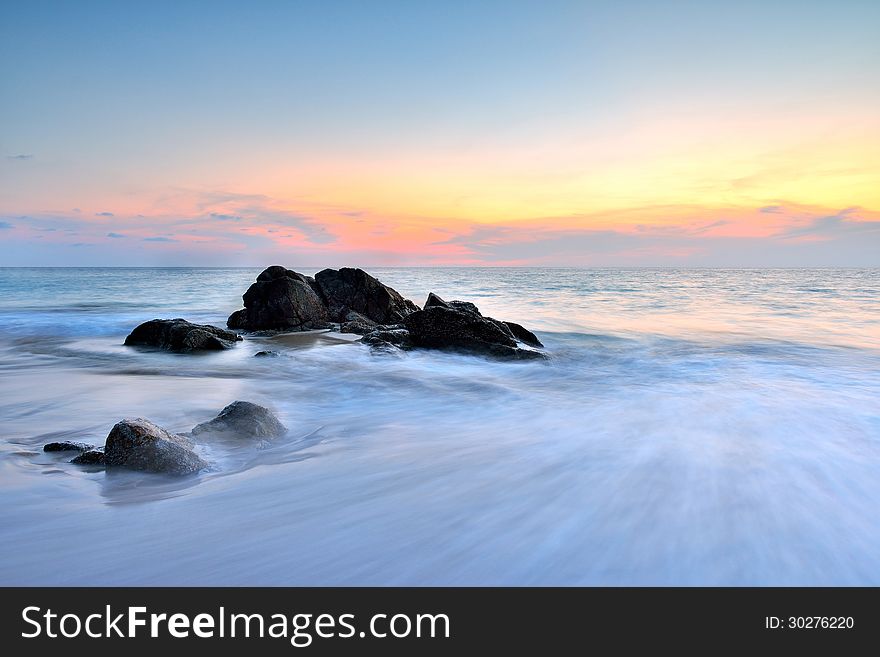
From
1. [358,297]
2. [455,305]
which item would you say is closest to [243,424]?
[455,305]

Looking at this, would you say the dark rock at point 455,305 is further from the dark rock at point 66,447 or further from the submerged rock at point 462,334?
the dark rock at point 66,447

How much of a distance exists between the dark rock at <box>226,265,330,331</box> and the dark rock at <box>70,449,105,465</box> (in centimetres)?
854

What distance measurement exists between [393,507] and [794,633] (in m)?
2.04

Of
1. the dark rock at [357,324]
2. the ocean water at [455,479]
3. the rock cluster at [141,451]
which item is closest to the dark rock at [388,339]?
the ocean water at [455,479]

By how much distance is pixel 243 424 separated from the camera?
432 cm

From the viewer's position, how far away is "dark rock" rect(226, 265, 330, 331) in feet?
39.7

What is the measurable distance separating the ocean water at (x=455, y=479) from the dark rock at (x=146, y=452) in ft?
0.37

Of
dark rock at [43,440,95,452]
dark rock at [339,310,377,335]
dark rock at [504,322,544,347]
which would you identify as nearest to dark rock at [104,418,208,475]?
dark rock at [43,440,95,452]

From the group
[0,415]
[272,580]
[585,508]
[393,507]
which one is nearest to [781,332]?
[585,508]

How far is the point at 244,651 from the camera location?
1.91 meters

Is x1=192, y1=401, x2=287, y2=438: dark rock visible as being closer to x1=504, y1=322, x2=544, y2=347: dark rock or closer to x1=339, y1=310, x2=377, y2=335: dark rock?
x1=504, y1=322, x2=544, y2=347: dark rock

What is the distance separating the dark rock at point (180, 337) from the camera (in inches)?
352

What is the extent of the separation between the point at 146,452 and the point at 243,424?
0.93 meters

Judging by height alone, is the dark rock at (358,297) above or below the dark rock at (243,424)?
above
